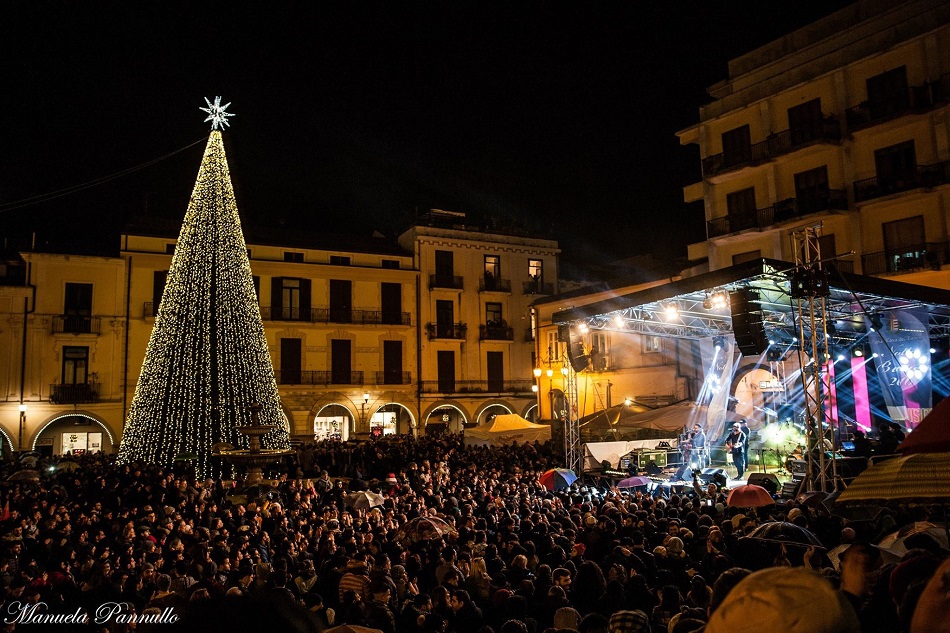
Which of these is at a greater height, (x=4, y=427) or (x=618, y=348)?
(x=618, y=348)

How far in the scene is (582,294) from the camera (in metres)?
33.8

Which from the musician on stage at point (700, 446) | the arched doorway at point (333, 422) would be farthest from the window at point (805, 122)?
the arched doorway at point (333, 422)

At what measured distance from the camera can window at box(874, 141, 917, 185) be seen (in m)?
22.4

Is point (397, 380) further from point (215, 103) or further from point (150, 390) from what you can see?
point (215, 103)

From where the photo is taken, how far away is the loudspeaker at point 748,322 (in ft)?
45.8

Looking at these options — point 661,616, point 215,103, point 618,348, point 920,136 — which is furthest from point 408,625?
A: point 618,348

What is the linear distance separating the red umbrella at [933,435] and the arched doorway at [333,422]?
34019 mm

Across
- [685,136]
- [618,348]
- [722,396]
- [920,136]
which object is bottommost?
[722,396]

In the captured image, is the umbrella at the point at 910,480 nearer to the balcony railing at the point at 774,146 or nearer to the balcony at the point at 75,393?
the balcony railing at the point at 774,146

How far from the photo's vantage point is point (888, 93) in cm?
2292

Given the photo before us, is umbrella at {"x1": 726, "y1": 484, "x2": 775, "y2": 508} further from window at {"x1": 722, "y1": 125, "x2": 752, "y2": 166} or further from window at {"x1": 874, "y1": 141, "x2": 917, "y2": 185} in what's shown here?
window at {"x1": 722, "y1": 125, "x2": 752, "y2": 166}

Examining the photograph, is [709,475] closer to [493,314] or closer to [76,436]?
[493,314]

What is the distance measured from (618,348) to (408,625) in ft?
88.9

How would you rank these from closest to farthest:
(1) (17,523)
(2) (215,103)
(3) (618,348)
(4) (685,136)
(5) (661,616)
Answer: (5) (661,616) < (1) (17,523) < (2) (215,103) < (4) (685,136) < (3) (618,348)
